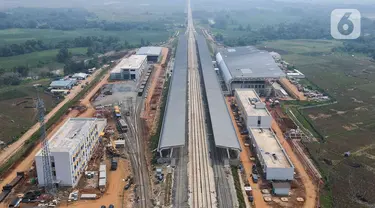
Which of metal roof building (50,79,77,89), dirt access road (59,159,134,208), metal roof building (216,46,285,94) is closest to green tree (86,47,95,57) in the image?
metal roof building (50,79,77,89)

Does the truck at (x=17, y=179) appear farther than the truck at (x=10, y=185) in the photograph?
Yes

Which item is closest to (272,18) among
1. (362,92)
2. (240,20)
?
(240,20)

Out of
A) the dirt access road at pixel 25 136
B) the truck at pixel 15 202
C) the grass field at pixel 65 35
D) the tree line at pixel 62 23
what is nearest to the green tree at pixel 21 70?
the dirt access road at pixel 25 136

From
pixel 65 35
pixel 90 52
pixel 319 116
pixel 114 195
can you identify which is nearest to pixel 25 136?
pixel 114 195

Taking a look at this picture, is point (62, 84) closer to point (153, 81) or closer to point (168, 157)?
point (153, 81)

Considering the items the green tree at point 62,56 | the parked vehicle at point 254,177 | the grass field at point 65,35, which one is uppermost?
the grass field at point 65,35

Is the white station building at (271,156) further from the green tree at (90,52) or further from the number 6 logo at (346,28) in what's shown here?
the number 6 logo at (346,28)

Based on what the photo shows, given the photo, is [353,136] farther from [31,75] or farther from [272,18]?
[272,18]
